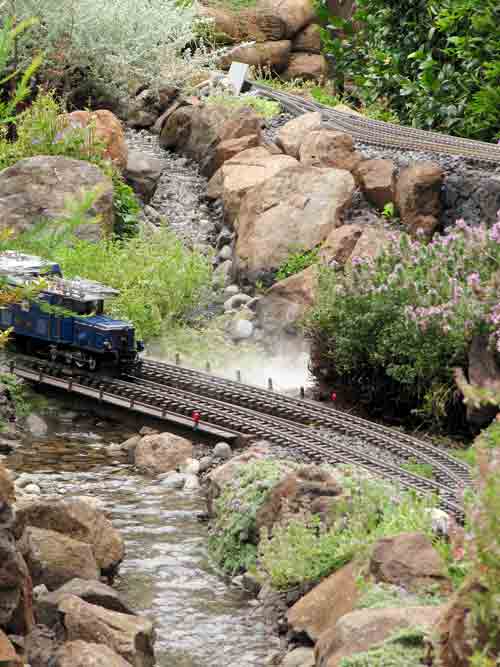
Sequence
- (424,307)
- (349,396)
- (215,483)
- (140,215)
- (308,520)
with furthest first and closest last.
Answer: (140,215) < (349,396) < (424,307) < (215,483) < (308,520)

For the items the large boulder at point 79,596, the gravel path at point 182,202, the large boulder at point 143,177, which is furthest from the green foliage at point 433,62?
the large boulder at point 79,596

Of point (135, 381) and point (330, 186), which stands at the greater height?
point (330, 186)

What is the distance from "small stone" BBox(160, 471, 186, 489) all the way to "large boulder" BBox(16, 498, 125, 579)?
3.22m

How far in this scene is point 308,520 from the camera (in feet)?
42.8

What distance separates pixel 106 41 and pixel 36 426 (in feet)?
46.0

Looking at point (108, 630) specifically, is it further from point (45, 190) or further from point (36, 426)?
point (45, 190)

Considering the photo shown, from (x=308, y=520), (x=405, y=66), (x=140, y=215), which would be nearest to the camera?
(x=308, y=520)

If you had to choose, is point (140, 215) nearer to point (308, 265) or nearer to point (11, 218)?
point (11, 218)

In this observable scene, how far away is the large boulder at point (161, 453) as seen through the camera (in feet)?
56.9

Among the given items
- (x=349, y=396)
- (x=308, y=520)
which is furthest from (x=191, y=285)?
(x=308, y=520)

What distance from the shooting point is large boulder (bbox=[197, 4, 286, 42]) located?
3641cm

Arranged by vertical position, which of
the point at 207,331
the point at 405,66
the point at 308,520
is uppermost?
the point at 405,66

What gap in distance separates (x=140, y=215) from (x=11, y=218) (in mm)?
3613

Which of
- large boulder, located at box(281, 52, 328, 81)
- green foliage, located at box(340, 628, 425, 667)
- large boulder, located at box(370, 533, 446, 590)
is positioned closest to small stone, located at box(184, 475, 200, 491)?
large boulder, located at box(370, 533, 446, 590)
